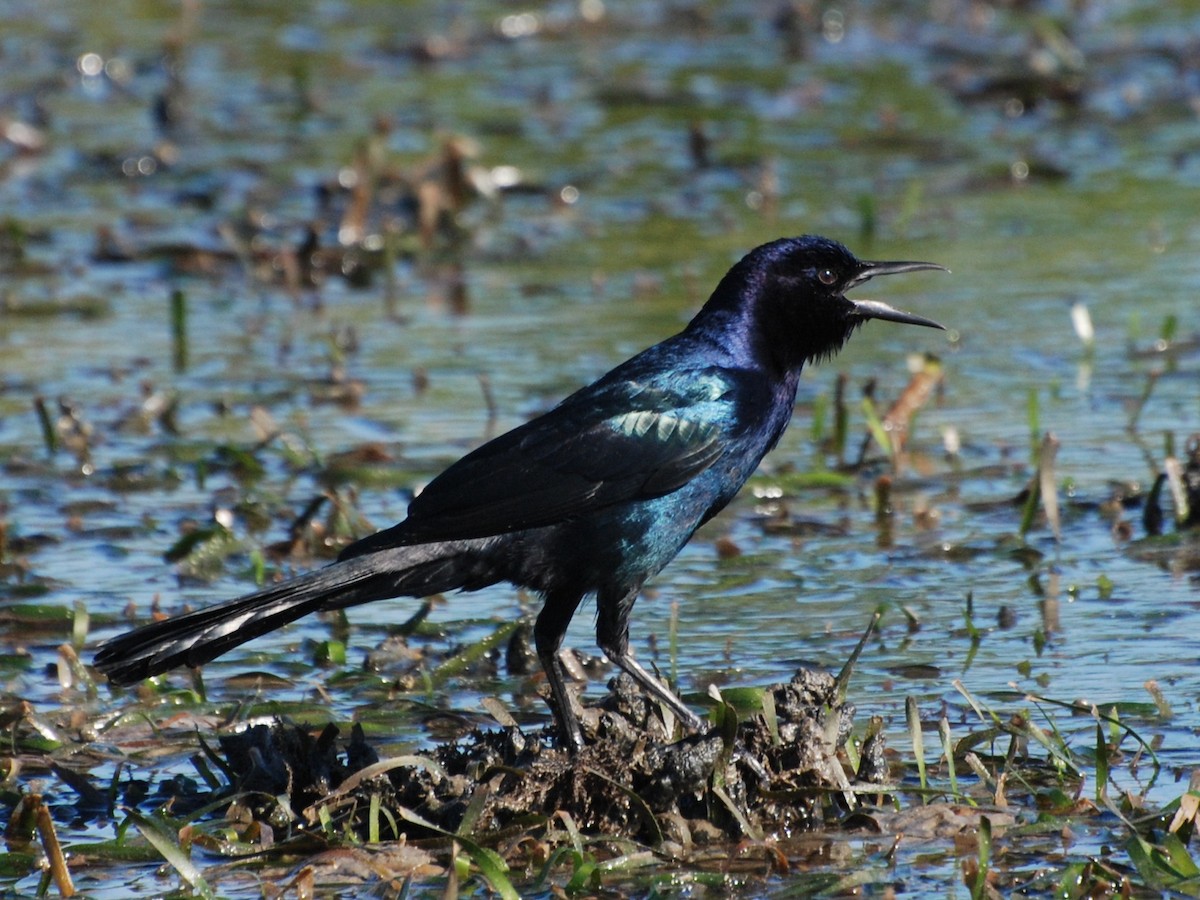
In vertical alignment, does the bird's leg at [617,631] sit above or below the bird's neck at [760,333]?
below

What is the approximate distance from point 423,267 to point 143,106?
173 inches

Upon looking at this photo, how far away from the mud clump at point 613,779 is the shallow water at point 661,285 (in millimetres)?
581

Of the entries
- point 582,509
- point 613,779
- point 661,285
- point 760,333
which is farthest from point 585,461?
point 661,285

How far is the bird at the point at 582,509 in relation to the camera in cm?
466

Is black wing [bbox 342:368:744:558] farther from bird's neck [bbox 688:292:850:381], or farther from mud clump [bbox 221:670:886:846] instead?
mud clump [bbox 221:670:886:846]

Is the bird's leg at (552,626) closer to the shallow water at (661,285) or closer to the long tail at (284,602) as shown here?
the long tail at (284,602)

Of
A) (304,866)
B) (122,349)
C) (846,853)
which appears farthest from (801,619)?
(122,349)

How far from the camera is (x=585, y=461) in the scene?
503cm

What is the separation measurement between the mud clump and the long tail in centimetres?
23

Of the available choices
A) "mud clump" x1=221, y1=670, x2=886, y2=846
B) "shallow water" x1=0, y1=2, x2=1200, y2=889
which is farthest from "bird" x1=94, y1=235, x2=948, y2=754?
"shallow water" x1=0, y1=2, x2=1200, y2=889

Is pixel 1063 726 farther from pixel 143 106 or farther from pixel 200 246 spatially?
pixel 143 106

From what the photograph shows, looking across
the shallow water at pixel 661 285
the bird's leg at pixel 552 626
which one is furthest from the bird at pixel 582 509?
the shallow water at pixel 661 285

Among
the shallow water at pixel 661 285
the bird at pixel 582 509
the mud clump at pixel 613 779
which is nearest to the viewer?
the mud clump at pixel 613 779

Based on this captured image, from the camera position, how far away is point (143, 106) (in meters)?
13.7
